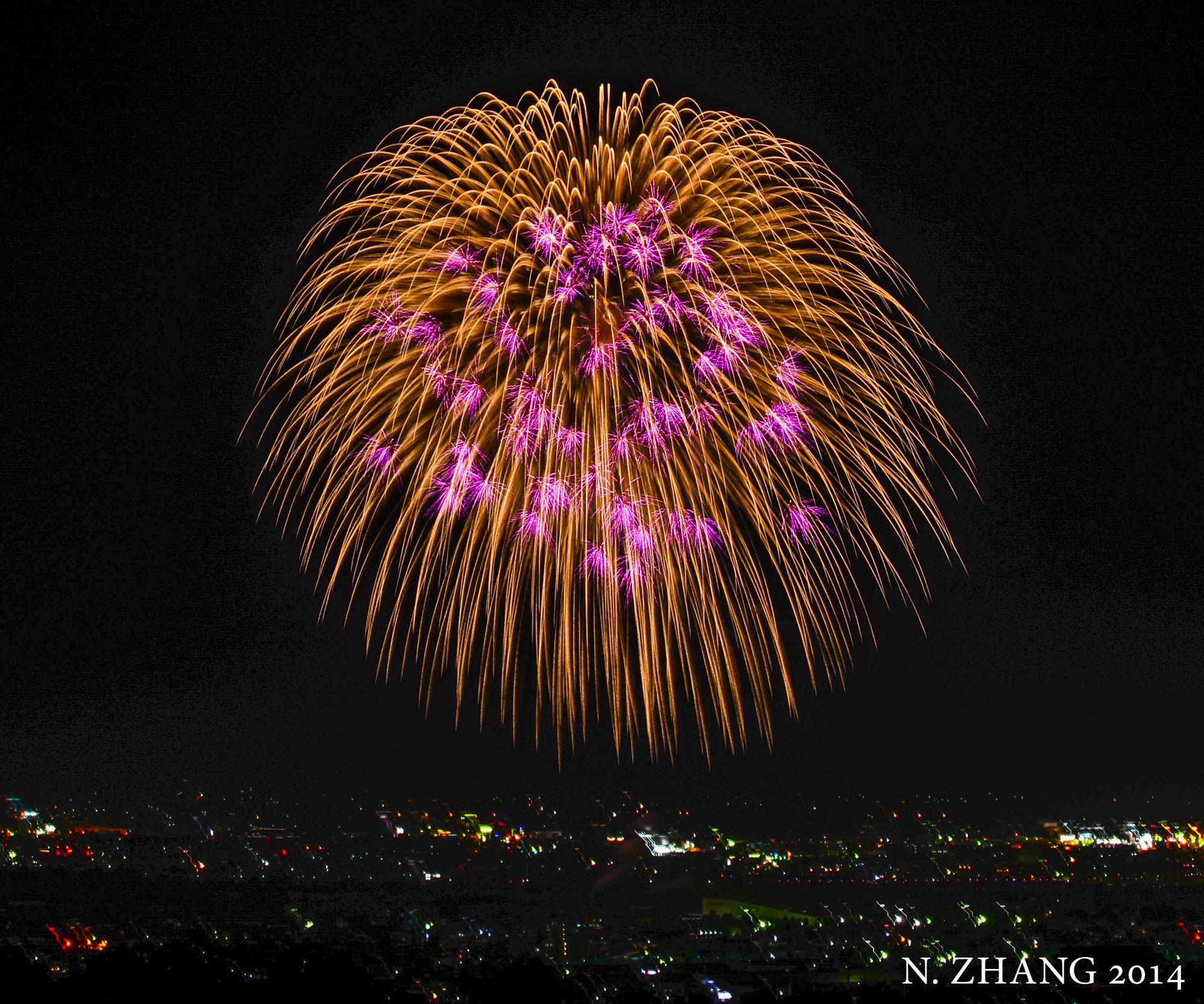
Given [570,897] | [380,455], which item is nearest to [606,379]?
[380,455]

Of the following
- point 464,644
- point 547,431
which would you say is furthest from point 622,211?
point 464,644

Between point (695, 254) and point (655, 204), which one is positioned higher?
point (655, 204)

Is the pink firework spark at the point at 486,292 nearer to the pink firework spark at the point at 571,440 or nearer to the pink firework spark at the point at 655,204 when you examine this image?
the pink firework spark at the point at 571,440

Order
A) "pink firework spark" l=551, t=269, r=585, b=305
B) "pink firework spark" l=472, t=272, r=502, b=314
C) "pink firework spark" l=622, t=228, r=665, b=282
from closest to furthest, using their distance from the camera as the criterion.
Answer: "pink firework spark" l=551, t=269, r=585, b=305, "pink firework spark" l=622, t=228, r=665, b=282, "pink firework spark" l=472, t=272, r=502, b=314

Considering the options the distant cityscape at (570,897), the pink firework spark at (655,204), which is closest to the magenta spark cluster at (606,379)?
the pink firework spark at (655,204)

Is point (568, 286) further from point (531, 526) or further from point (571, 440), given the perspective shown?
point (531, 526)

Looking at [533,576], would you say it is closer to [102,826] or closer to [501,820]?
[501,820]

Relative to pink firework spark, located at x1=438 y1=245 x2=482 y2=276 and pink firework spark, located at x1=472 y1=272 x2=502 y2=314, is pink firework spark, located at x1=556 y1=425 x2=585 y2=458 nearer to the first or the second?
pink firework spark, located at x1=472 y1=272 x2=502 y2=314

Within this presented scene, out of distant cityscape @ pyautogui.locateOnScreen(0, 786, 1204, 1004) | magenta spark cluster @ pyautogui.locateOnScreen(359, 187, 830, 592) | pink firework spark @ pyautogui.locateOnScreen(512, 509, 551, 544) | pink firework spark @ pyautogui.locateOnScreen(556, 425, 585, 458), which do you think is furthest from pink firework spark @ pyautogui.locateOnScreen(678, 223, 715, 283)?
distant cityscape @ pyautogui.locateOnScreen(0, 786, 1204, 1004)

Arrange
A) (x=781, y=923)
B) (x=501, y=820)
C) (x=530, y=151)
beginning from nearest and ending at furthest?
1. (x=530, y=151)
2. (x=781, y=923)
3. (x=501, y=820)
